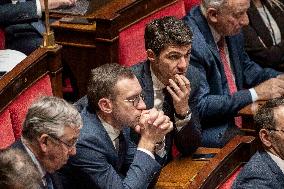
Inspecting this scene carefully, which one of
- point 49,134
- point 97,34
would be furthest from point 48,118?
point 97,34

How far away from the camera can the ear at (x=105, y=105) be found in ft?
4.37

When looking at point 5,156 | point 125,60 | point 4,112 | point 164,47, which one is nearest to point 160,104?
point 164,47

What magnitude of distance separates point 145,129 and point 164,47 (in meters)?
0.23

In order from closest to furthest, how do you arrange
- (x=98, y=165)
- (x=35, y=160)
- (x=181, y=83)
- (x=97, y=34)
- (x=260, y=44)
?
(x=35, y=160), (x=98, y=165), (x=181, y=83), (x=97, y=34), (x=260, y=44)

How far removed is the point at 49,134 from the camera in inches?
46.2

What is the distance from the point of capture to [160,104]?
1546 millimetres

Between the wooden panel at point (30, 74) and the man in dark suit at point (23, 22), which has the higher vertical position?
the man in dark suit at point (23, 22)

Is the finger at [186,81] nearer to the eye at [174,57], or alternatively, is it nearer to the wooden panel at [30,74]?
the eye at [174,57]

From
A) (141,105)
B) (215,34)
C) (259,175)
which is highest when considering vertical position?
(215,34)

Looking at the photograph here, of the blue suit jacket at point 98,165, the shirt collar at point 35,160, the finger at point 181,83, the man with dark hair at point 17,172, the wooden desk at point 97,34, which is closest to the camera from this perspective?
the man with dark hair at point 17,172

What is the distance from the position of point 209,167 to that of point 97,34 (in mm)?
649

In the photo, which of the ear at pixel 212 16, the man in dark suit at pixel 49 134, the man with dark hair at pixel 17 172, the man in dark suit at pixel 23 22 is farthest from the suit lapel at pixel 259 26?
the man with dark hair at pixel 17 172

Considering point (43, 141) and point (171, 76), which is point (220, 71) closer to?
point (171, 76)

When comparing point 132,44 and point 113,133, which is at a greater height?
point 132,44
